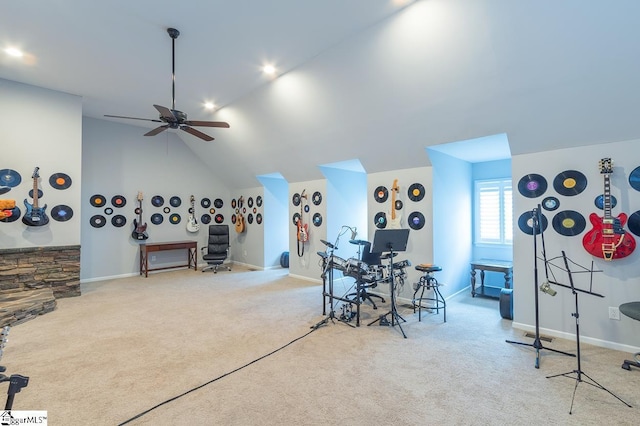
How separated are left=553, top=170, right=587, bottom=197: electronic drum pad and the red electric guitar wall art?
0.21 meters

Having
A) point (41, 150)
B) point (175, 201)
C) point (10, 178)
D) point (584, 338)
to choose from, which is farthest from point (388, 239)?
point (175, 201)

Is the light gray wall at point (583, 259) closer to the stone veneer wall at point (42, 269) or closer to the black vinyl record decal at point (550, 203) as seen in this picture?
the black vinyl record decal at point (550, 203)

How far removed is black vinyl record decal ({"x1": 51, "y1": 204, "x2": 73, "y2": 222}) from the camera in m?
5.22

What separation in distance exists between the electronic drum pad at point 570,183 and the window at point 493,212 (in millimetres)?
1878

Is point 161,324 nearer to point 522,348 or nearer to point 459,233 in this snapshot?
point 522,348

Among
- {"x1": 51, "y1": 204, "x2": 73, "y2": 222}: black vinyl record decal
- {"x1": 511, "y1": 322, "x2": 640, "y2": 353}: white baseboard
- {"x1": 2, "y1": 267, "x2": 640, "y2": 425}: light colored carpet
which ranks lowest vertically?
{"x1": 2, "y1": 267, "x2": 640, "y2": 425}: light colored carpet

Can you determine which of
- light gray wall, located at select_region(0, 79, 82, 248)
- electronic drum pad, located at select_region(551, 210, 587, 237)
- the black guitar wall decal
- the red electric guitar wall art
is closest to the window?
electronic drum pad, located at select_region(551, 210, 587, 237)

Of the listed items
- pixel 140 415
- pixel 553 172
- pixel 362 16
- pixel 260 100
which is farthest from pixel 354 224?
pixel 140 415

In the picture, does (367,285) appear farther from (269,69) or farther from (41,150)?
(41,150)

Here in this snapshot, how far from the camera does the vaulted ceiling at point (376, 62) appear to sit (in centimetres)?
273

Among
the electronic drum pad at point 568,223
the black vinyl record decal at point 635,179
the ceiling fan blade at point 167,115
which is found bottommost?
the electronic drum pad at point 568,223

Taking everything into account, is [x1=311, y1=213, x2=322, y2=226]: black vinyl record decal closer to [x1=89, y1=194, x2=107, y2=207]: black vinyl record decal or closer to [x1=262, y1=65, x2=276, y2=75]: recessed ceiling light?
[x1=262, y1=65, x2=276, y2=75]: recessed ceiling light

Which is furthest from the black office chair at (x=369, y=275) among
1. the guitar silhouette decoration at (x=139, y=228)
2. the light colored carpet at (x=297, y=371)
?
the guitar silhouette decoration at (x=139, y=228)

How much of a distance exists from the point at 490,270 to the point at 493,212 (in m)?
1.19
